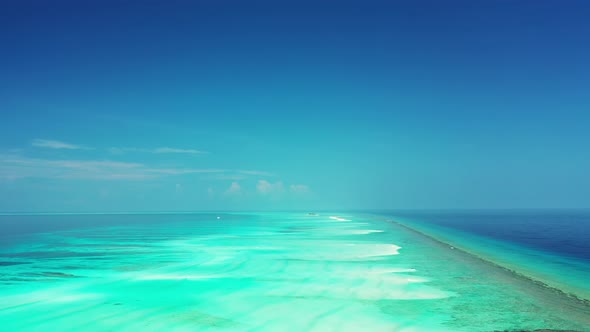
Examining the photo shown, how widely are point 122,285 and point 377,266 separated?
462 inches

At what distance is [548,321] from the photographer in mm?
12164

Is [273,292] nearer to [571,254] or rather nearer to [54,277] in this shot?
[54,277]

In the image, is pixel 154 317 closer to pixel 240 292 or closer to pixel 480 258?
pixel 240 292

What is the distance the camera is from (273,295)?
50.9 feet

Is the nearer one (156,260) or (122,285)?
(122,285)

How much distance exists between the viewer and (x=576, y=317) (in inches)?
497

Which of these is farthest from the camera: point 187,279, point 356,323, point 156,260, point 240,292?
point 156,260

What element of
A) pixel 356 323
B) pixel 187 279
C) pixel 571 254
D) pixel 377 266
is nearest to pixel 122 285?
pixel 187 279

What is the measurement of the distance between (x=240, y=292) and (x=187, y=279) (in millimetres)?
3470

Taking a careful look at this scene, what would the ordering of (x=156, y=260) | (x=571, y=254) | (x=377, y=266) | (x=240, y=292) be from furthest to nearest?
(x=571, y=254)
(x=156, y=260)
(x=377, y=266)
(x=240, y=292)

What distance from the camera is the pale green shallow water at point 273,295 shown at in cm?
1220

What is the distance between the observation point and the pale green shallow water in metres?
12.2

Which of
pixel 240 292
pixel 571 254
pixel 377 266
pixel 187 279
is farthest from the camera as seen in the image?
pixel 571 254

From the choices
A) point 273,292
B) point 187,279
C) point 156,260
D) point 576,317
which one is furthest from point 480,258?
point 156,260
